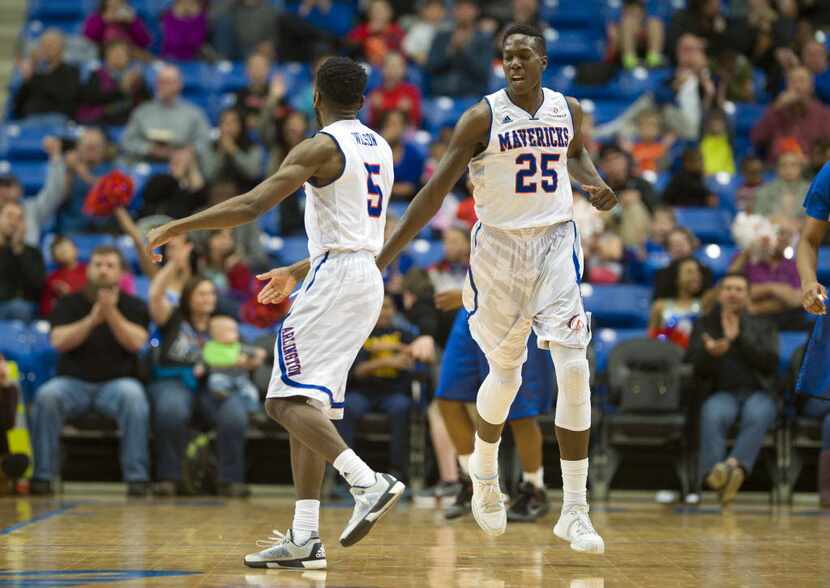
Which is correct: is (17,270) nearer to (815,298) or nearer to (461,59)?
(461,59)

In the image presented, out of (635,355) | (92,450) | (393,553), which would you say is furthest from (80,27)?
(393,553)

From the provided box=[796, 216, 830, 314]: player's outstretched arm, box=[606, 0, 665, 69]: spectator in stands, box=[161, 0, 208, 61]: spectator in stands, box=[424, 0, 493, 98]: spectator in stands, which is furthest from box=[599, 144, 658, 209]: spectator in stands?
box=[796, 216, 830, 314]: player's outstretched arm

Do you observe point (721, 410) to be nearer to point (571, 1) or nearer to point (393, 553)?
point (393, 553)

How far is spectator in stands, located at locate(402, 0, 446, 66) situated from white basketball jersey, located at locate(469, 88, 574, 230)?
8.86m

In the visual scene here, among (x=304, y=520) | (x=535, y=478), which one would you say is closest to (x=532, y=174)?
(x=304, y=520)

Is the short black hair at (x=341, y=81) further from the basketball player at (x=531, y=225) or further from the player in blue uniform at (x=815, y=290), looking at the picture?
the player in blue uniform at (x=815, y=290)

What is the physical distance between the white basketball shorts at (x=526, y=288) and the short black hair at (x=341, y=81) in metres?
0.91

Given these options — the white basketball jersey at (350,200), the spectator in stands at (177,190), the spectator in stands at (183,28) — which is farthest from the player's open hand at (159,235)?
the spectator in stands at (183,28)

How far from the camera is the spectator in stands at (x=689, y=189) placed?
1253cm

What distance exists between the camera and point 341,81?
→ 582 cm

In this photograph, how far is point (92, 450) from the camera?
407 inches

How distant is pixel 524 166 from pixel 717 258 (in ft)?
19.7

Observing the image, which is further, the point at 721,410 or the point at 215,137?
the point at 215,137

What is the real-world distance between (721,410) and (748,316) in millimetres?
764
